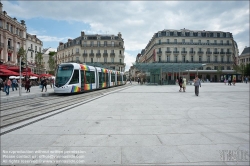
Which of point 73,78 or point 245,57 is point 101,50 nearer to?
point 73,78

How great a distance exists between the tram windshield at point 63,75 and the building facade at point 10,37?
26048 mm

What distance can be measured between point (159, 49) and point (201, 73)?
1714 cm

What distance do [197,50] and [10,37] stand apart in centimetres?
5630

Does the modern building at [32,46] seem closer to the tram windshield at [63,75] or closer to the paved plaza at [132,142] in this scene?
the tram windshield at [63,75]

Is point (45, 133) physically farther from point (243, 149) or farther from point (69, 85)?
point (69, 85)

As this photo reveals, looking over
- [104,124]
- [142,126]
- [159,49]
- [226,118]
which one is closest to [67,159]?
[104,124]

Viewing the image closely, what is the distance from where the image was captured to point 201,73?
56.4 meters

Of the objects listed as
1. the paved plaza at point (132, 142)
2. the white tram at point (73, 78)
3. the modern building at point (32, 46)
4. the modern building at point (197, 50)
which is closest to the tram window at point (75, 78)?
the white tram at point (73, 78)

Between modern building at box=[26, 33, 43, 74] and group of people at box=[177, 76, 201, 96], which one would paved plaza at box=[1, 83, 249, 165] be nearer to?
group of people at box=[177, 76, 201, 96]

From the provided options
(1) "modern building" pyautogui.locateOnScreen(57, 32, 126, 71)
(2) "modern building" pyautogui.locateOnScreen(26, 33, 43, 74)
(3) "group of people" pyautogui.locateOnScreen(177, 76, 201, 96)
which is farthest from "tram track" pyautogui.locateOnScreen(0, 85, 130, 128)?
(1) "modern building" pyautogui.locateOnScreen(57, 32, 126, 71)

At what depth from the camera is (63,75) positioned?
14164mm

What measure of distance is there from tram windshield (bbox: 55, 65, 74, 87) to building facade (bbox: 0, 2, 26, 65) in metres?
26.0

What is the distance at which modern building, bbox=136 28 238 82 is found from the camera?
56.8 metres

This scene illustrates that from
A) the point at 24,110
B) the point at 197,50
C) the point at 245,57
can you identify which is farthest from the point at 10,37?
the point at 245,57
